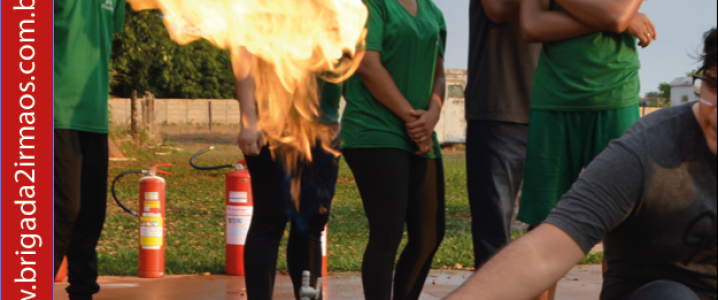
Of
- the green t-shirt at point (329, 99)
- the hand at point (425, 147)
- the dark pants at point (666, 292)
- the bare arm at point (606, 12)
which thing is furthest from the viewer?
the green t-shirt at point (329, 99)

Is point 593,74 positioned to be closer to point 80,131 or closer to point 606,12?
point 606,12

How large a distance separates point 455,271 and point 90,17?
369cm

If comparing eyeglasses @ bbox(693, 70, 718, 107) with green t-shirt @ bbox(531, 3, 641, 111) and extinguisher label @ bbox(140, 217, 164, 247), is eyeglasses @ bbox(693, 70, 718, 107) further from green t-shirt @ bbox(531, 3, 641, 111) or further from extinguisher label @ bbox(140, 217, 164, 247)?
extinguisher label @ bbox(140, 217, 164, 247)

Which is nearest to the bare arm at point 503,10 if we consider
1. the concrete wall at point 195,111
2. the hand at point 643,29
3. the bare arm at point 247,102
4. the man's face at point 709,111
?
the hand at point 643,29

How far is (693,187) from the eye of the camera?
6.15 ft

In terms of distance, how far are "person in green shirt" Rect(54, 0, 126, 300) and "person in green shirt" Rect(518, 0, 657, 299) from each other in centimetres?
209

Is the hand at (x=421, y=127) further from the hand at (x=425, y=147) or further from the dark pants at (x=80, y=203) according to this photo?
the dark pants at (x=80, y=203)

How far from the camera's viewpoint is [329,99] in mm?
3863

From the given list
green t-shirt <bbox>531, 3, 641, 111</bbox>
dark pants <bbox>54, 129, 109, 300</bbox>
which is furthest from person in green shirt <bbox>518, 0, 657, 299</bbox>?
dark pants <bbox>54, 129, 109, 300</bbox>

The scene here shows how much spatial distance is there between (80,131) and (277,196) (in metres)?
1.04

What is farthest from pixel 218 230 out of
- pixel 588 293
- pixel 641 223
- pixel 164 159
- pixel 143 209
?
pixel 164 159

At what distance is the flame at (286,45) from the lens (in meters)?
3.62

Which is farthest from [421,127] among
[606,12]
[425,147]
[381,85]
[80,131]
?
[80,131]

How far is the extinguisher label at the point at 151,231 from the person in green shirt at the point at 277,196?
2.05 meters
